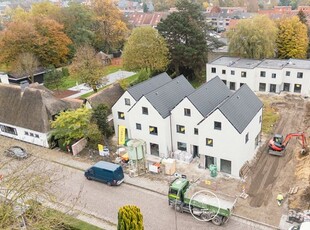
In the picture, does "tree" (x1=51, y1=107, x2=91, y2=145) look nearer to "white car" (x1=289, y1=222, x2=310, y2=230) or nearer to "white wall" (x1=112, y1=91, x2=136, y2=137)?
"white wall" (x1=112, y1=91, x2=136, y2=137)

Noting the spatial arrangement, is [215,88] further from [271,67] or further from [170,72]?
[170,72]

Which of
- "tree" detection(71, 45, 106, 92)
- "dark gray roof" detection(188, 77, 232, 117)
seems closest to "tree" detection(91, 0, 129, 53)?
"tree" detection(71, 45, 106, 92)

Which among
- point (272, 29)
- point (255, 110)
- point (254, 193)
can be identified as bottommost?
point (254, 193)

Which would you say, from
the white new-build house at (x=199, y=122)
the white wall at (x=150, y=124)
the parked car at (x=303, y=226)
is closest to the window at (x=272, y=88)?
the white new-build house at (x=199, y=122)

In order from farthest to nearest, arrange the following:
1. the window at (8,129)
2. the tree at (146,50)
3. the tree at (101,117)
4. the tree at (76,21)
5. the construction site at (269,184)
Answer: the tree at (76,21)
the tree at (146,50)
the window at (8,129)
the tree at (101,117)
the construction site at (269,184)

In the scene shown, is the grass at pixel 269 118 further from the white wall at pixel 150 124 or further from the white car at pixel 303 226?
the white car at pixel 303 226

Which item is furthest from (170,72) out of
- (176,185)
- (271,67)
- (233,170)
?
(176,185)
